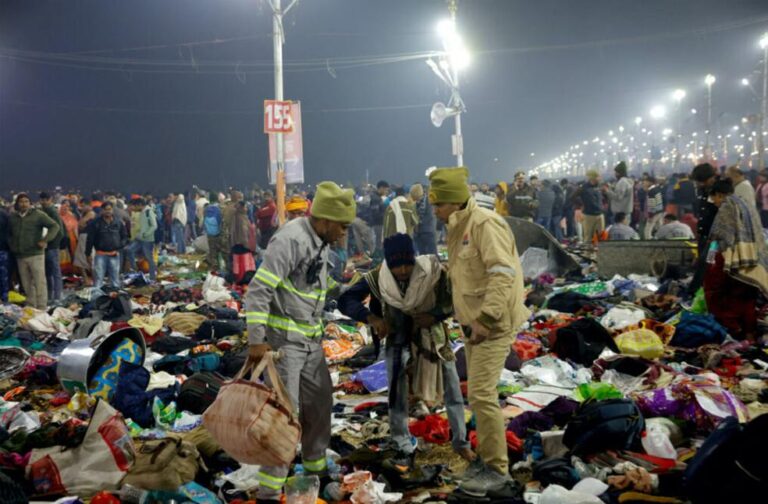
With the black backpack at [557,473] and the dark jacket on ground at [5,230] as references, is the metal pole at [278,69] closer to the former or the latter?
the dark jacket on ground at [5,230]

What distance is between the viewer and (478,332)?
431 centimetres

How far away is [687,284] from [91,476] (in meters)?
9.17

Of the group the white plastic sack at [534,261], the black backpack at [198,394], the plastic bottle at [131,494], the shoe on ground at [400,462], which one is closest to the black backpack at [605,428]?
the shoe on ground at [400,462]

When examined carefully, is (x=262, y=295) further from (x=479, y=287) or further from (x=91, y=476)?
(x=91, y=476)

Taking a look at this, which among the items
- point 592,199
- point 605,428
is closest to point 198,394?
point 605,428

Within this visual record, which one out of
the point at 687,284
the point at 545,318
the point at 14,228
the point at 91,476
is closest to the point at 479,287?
the point at 91,476

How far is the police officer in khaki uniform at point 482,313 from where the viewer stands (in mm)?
4297

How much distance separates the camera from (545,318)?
33.0 feet

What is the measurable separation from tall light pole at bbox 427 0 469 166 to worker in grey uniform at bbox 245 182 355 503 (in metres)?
18.1

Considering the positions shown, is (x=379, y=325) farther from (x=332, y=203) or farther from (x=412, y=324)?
(x=332, y=203)

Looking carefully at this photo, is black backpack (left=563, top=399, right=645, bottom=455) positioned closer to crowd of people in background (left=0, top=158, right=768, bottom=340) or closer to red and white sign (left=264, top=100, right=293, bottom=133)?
crowd of people in background (left=0, top=158, right=768, bottom=340)

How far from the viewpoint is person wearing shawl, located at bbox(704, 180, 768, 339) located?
25.2 ft

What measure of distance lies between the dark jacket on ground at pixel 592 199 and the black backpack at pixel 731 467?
12.7 meters

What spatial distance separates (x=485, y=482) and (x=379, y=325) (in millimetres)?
1386
